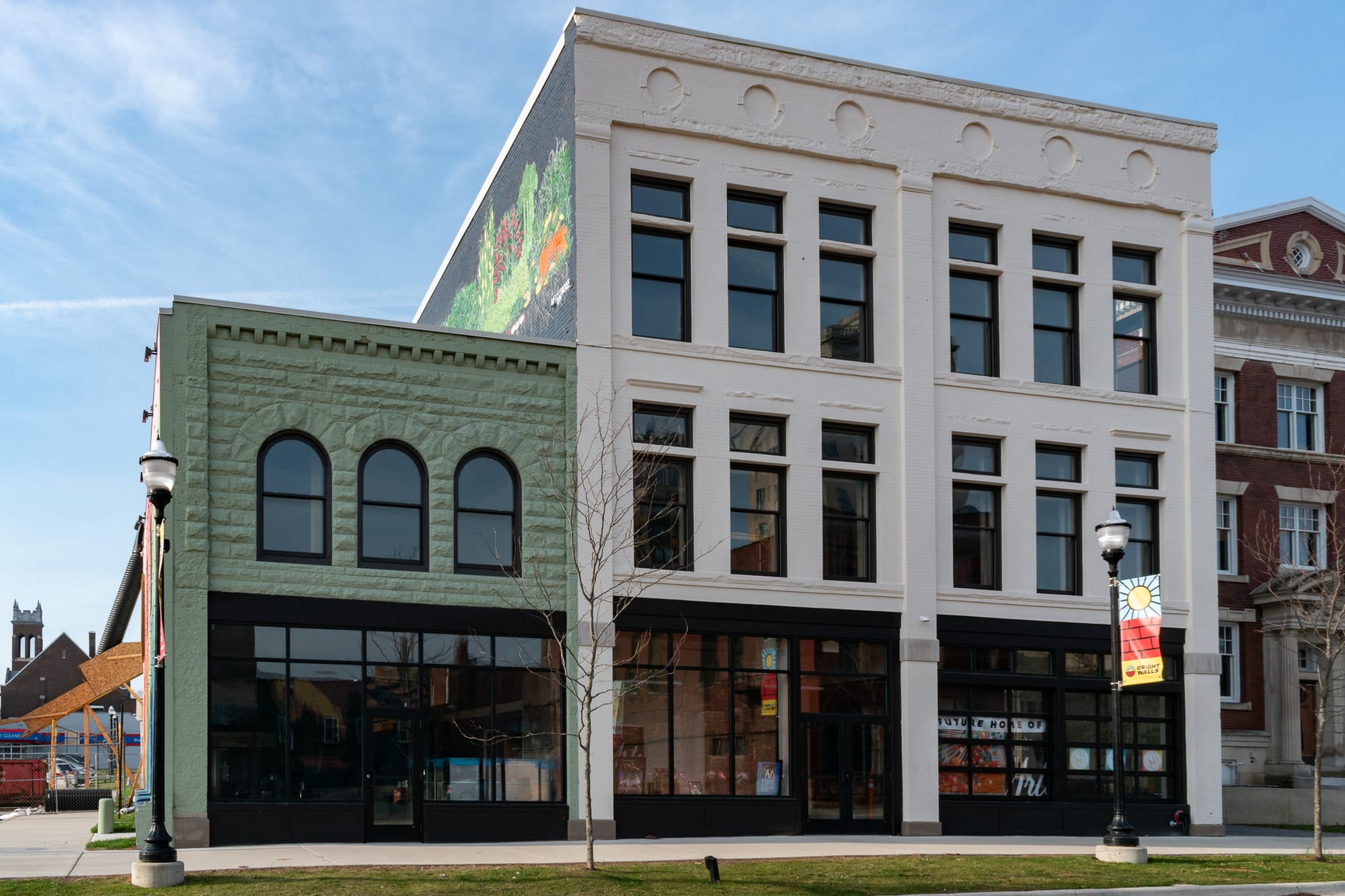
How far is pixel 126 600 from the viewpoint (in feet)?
163

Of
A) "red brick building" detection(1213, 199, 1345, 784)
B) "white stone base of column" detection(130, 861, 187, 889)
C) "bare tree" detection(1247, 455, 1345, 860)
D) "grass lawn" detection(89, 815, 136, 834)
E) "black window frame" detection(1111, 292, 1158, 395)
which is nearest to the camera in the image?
"white stone base of column" detection(130, 861, 187, 889)

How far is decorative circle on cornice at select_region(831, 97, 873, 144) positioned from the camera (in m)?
27.2

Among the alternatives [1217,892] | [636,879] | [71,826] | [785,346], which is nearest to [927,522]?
[785,346]

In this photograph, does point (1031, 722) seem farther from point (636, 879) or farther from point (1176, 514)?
point (636, 879)

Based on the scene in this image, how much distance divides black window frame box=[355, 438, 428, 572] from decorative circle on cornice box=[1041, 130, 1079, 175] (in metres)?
14.3

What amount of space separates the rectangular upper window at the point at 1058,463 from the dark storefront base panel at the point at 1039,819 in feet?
20.9

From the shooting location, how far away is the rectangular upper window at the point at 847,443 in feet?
87.3

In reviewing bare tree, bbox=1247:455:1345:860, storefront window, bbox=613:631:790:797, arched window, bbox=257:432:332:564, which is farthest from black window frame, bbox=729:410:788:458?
bare tree, bbox=1247:455:1345:860

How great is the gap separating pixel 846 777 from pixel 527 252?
12.0 m

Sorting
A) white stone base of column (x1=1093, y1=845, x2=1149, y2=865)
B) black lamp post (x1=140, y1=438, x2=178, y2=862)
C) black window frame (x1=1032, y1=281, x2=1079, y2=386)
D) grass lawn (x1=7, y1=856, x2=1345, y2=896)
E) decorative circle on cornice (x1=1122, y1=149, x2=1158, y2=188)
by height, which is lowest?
white stone base of column (x1=1093, y1=845, x2=1149, y2=865)

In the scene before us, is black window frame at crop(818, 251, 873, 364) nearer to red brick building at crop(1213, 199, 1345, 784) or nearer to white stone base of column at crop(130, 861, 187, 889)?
red brick building at crop(1213, 199, 1345, 784)

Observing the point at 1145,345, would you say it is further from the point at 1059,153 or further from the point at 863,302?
the point at 863,302

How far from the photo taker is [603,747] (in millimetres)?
23844

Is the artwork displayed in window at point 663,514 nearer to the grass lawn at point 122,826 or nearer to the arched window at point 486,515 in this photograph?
the arched window at point 486,515
